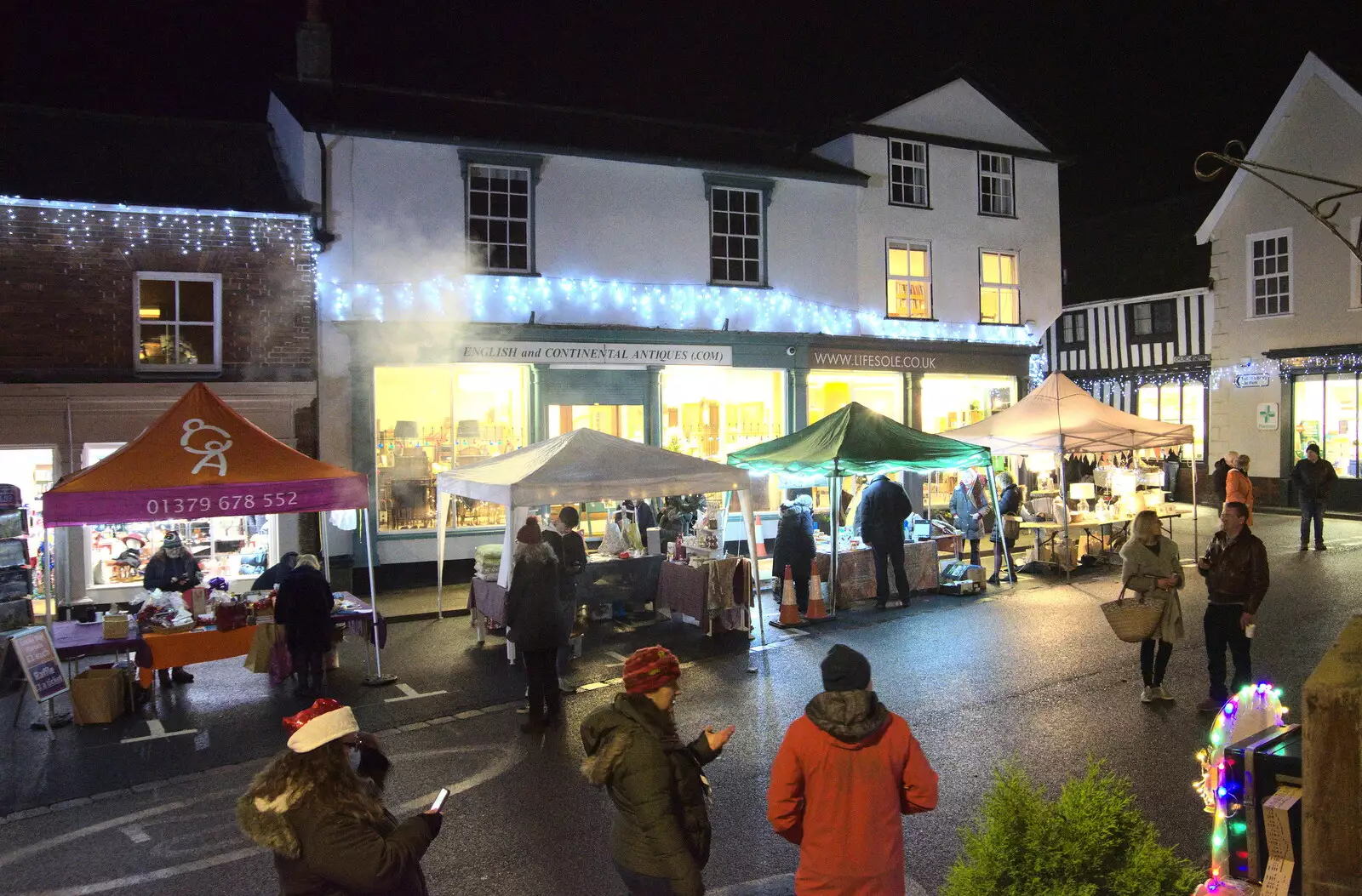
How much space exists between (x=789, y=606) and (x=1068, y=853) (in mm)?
9899

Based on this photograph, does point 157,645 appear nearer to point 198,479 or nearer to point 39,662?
point 39,662

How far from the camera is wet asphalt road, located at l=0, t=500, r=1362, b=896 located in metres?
5.99

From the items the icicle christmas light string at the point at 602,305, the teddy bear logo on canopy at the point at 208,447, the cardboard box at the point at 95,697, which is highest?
the icicle christmas light string at the point at 602,305

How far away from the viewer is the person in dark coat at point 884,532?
14.6m

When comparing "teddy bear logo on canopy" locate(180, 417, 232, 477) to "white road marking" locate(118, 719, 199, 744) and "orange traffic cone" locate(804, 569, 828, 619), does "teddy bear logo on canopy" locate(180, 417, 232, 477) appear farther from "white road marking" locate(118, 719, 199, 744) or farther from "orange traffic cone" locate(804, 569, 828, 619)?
"orange traffic cone" locate(804, 569, 828, 619)

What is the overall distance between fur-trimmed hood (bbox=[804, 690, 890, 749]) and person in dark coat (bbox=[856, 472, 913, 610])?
11.1m

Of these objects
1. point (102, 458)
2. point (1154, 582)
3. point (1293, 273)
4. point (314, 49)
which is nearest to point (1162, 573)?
point (1154, 582)

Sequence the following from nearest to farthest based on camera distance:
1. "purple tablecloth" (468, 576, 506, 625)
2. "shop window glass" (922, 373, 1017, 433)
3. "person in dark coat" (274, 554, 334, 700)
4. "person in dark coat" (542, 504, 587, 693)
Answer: "person in dark coat" (274, 554, 334, 700)
"person in dark coat" (542, 504, 587, 693)
"purple tablecloth" (468, 576, 506, 625)
"shop window glass" (922, 373, 1017, 433)

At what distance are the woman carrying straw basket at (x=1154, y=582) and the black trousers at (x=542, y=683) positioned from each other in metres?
5.09

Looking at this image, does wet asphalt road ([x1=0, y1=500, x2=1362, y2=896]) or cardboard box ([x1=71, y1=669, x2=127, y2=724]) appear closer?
wet asphalt road ([x1=0, y1=500, x2=1362, y2=896])

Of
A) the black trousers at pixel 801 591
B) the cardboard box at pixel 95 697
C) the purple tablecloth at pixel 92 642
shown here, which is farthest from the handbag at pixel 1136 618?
the cardboard box at pixel 95 697

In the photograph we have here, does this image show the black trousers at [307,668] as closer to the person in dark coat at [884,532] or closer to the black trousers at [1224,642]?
the person in dark coat at [884,532]

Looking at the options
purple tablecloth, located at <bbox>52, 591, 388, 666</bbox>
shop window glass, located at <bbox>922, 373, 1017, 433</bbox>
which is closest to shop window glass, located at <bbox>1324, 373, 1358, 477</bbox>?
shop window glass, located at <bbox>922, 373, 1017, 433</bbox>

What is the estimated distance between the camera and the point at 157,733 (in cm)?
898
